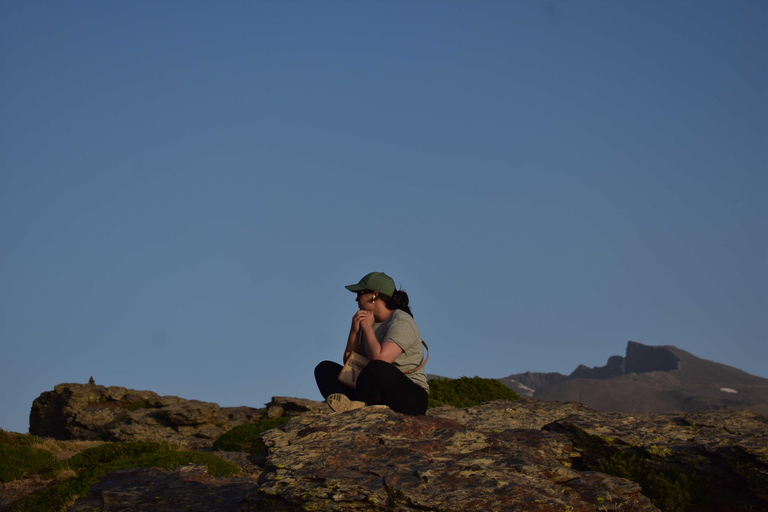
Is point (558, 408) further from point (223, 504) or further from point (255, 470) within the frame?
point (223, 504)

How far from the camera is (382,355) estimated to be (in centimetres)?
726

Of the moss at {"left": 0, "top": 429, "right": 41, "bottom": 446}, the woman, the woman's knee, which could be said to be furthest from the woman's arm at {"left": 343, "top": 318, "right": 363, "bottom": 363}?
the moss at {"left": 0, "top": 429, "right": 41, "bottom": 446}

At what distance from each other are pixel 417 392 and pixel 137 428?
18.7 meters

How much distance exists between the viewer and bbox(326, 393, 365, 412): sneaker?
7215 mm

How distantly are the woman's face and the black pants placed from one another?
959 mm

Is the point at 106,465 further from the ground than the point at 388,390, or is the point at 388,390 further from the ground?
the point at 388,390

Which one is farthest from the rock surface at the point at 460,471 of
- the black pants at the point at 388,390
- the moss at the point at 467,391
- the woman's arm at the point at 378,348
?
the moss at the point at 467,391

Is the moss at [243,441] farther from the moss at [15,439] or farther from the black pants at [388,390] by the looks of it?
the black pants at [388,390]

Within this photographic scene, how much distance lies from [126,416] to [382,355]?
20585mm

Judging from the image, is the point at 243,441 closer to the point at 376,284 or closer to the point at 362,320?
the point at 362,320

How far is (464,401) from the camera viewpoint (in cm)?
1980

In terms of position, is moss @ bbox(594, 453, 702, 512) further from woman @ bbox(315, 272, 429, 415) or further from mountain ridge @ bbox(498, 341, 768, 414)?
mountain ridge @ bbox(498, 341, 768, 414)

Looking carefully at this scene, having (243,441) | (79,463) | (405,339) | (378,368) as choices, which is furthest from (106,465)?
(405,339)

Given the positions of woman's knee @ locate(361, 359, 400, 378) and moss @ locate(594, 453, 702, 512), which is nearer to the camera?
woman's knee @ locate(361, 359, 400, 378)
